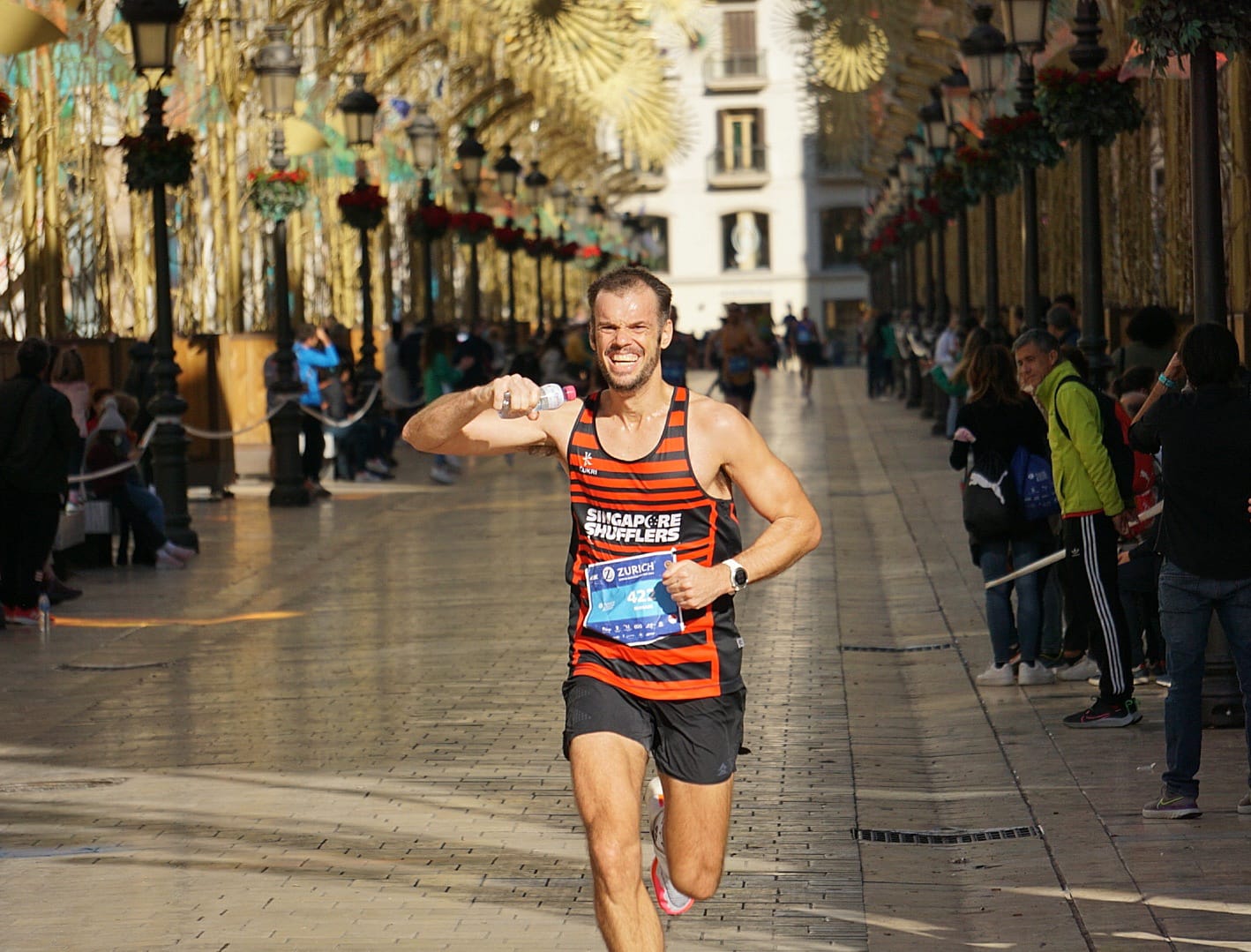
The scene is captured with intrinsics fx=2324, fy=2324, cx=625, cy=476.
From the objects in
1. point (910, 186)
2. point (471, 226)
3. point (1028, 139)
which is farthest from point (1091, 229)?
point (910, 186)

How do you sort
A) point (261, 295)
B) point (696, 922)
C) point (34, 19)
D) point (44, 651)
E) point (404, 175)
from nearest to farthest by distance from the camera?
1. point (696, 922)
2. point (44, 651)
3. point (34, 19)
4. point (261, 295)
5. point (404, 175)

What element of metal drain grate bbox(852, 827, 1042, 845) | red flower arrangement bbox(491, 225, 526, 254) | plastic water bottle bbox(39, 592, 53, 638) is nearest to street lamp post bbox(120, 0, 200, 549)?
plastic water bottle bbox(39, 592, 53, 638)

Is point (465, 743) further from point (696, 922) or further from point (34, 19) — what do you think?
point (34, 19)

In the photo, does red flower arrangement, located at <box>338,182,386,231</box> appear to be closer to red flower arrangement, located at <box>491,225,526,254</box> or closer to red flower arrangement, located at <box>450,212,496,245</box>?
red flower arrangement, located at <box>450,212,496,245</box>

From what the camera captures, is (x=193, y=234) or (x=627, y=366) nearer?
(x=627, y=366)

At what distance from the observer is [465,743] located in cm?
961

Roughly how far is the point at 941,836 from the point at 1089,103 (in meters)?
8.29

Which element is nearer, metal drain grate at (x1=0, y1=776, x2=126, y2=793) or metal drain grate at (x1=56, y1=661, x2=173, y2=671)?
metal drain grate at (x1=0, y1=776, x2=126, y2=793)

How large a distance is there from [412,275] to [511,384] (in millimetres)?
38480

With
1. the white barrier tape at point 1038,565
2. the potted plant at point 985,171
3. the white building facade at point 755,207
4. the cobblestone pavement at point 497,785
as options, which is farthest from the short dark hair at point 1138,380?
the white building facade at point 755,207

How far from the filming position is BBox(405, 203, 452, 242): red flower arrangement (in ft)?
108

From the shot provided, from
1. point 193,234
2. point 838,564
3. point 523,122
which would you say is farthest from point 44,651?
point 523,122

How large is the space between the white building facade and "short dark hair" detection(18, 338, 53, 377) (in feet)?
262

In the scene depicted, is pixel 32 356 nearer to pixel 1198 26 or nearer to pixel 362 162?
pixel 1198 26
